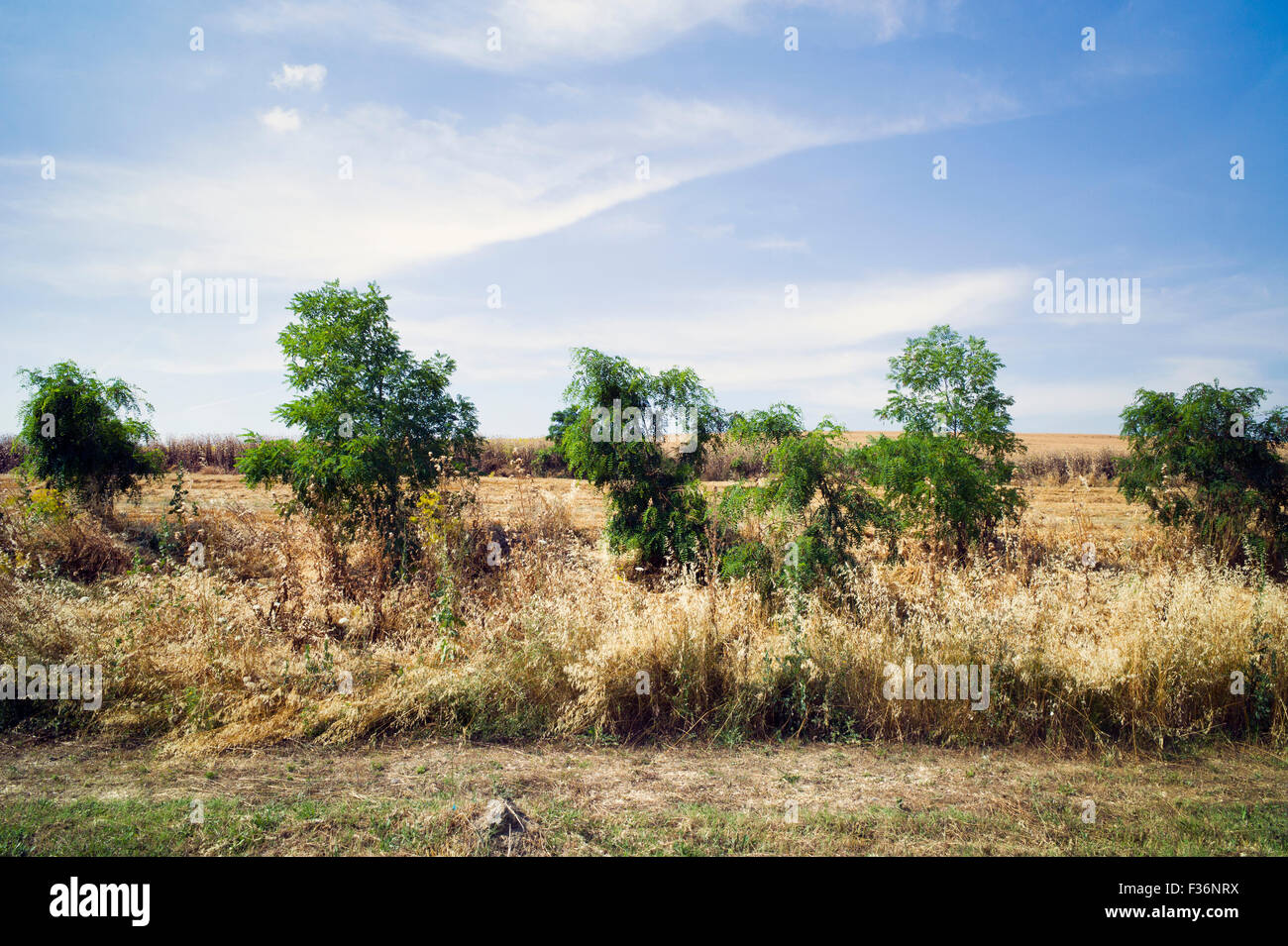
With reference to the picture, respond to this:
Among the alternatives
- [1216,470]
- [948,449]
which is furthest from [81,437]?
[1216,470]

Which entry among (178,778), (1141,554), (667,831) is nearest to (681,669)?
(667,831)

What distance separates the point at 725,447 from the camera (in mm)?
9977

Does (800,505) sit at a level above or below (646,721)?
above

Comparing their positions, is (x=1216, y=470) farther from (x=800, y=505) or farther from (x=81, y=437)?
(x=81, y=437)

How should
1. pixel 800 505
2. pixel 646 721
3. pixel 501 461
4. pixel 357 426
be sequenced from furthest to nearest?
pixel 501 461 → pixel 357 426 → pixel 800 505 → pixel 646 721

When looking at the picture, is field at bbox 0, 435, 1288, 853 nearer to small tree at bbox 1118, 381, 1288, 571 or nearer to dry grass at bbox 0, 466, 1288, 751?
dry grass at bbox 0, 466, 1288, 751

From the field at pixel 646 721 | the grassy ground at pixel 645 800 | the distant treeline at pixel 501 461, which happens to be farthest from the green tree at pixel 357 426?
the distant treeline at pixel 501 461

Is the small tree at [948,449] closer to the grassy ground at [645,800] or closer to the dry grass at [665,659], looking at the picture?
the dry grass at [665,659]

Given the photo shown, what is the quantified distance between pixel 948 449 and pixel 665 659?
5932 mm

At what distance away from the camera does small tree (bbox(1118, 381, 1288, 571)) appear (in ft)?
33.1

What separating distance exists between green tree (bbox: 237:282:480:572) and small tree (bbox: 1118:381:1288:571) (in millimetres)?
11314

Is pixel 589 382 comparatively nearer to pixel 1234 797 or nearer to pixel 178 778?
pixel 178 778

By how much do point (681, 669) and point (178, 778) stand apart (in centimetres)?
383

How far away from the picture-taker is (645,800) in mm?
4332
